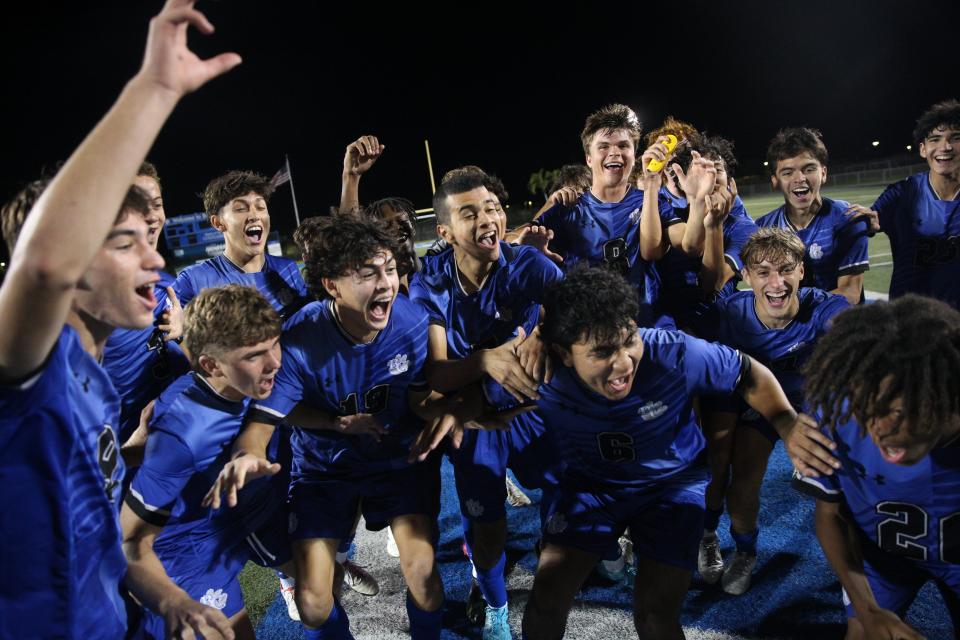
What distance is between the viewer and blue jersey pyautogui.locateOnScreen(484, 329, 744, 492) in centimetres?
289

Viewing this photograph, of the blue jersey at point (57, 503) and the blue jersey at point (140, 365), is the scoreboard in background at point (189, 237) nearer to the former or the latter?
the blue jersey at point (140, 365)

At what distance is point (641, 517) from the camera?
2965 mm

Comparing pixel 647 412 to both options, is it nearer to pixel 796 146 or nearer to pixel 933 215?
pixel 796 146

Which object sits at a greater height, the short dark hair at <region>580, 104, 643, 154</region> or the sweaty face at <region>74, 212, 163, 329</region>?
the short dark hair at <region>580, 104, 643, 154</region>

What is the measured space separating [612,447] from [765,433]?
1155 millimetres

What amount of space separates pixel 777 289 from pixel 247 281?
3268 mm

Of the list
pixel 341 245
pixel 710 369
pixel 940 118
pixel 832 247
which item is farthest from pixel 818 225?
pixel 341 245

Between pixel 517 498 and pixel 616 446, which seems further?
pixel 517 498

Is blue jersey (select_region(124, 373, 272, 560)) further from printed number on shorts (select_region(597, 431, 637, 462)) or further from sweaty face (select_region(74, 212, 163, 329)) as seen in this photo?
printed number on shorts (select_region(597, 431, 637, 462))

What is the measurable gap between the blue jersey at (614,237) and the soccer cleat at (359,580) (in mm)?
2436

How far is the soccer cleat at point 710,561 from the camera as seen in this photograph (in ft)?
11.6

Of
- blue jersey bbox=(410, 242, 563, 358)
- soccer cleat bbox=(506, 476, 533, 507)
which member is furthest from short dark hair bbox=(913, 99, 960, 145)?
soccer cleat bbox=(506, 476, 533, 507)

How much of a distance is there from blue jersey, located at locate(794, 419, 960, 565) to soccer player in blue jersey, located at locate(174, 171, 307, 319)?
3.31 m

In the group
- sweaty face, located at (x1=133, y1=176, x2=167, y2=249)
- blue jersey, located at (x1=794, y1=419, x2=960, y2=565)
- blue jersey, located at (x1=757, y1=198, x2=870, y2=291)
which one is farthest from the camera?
blue jersey, located at (x1=757, y1=198, x2=870, y2=291)
